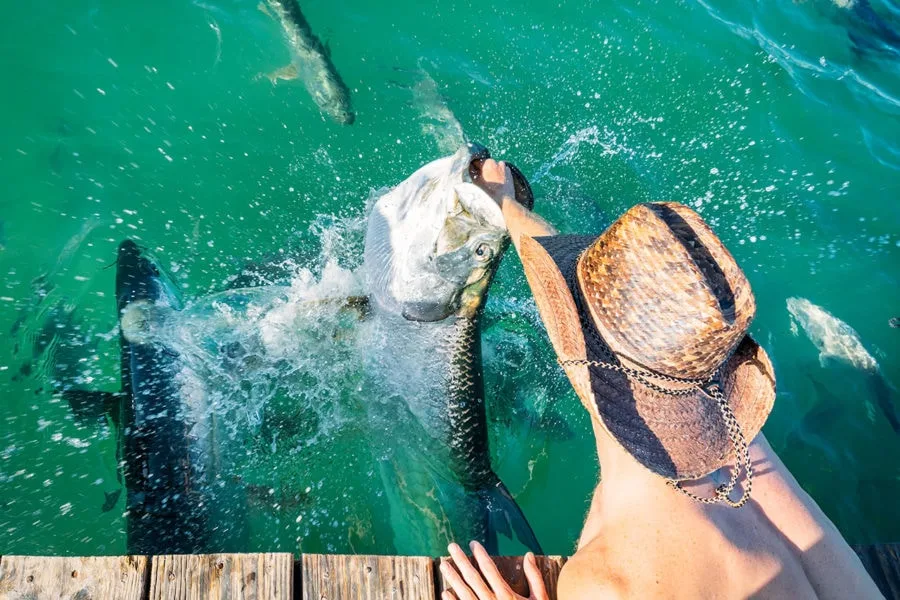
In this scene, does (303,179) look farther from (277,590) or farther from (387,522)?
(277,590)

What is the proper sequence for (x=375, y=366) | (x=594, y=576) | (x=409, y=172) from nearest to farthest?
(x=594, y=576) < (x=375, y=366) < (x=409, y=172)

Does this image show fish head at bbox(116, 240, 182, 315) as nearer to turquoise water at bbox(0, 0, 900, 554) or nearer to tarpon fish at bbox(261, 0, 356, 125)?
turquoise water at bbox(0, 0, 900, 554)

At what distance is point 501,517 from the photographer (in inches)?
121

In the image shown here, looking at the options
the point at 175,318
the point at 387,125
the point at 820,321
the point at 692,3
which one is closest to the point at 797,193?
the point at 820,321

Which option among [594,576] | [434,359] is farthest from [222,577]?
[434,359]

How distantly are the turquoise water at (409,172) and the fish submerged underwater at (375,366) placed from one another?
1.10 ft

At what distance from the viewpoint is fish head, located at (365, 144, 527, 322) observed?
7.77 ft

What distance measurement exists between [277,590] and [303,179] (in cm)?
316

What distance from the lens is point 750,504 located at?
1904 millimetres

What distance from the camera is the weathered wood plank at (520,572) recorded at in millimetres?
2211

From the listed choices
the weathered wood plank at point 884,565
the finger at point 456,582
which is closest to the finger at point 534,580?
the finger at point 456,582

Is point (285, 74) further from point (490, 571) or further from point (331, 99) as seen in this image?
point (490, 571)

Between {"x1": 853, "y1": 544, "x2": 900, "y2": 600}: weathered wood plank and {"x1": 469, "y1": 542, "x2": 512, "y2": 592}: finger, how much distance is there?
244 centimetres

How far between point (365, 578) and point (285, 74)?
4.18m
